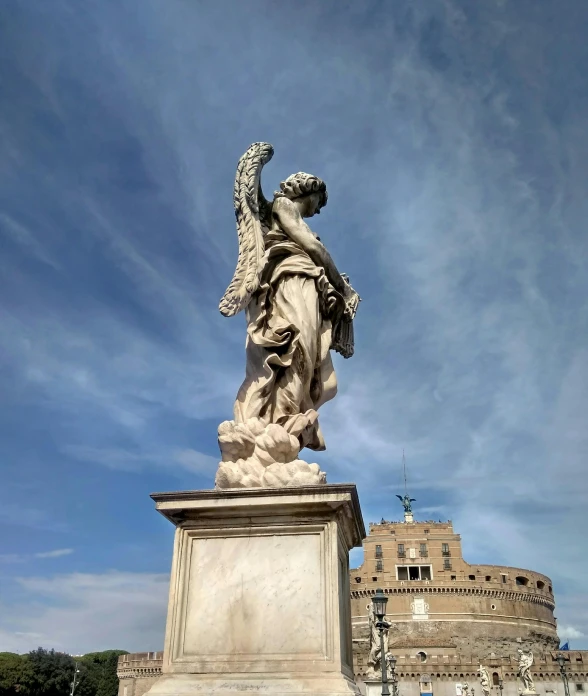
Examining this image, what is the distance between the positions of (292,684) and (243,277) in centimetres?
228

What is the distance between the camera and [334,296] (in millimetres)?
4195

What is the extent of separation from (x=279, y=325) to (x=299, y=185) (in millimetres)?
1188

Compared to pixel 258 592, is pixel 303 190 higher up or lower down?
higher up

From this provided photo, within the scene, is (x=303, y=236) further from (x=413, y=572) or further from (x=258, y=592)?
(x=413, y=572)

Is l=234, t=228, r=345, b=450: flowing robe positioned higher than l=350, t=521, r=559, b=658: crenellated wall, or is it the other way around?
l=350, t=521, r=559, b=658: crenellated wall

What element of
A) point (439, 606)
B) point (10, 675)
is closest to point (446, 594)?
point (439, 606)

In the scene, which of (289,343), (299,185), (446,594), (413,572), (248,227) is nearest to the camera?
(289,343)

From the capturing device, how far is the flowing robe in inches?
147

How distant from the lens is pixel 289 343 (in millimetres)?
3811

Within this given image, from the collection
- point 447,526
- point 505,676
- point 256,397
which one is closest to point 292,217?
point 256,397

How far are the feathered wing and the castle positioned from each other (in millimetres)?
56617

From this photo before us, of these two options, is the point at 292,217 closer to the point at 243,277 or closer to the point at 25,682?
the point at 243,277

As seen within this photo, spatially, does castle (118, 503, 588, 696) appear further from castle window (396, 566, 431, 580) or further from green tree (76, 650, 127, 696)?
green tree (76, 650, 127, 696)

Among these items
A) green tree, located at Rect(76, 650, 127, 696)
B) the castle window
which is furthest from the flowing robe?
green tree, located at Rect(76, 650, 127, 696)
